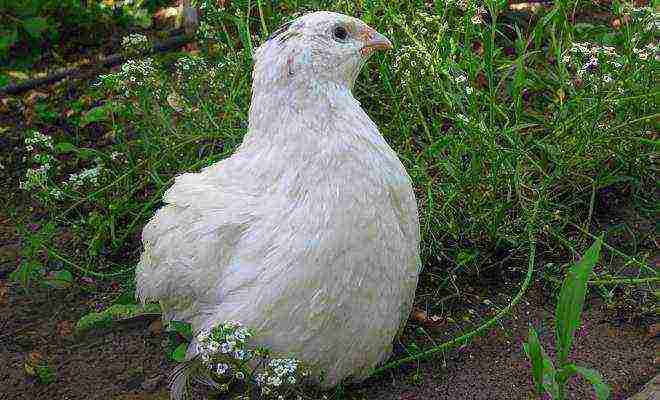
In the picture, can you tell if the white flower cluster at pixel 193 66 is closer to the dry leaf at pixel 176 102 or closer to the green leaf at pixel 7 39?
the dry leaf at pixel 176 102

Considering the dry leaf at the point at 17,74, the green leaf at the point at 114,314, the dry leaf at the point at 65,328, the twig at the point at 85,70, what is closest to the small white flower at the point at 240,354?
the green leaf at the point at 114,314

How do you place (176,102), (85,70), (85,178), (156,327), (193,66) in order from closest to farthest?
(156,327)
(85,178)
(193,66)
(176,102)
(85,70)

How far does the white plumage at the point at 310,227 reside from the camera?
7.41 ft

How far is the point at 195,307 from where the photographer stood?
2.50m

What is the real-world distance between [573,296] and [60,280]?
2055 millimetres

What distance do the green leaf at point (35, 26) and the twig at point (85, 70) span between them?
288 millimetres

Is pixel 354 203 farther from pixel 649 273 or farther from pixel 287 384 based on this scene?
pixel 649 273

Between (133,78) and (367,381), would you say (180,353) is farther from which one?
(133,78)

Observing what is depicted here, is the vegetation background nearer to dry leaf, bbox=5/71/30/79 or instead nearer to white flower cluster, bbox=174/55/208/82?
white flower cluster, bbox=174/55/208/82

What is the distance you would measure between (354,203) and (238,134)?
134 centimetres

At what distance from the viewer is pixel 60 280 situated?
3193mm

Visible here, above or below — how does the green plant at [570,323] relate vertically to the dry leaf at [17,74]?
below

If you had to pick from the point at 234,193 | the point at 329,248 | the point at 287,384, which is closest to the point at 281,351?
the point at 287,384

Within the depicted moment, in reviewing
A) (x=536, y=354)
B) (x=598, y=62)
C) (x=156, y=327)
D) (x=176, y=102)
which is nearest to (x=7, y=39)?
(x=176, y=102)
